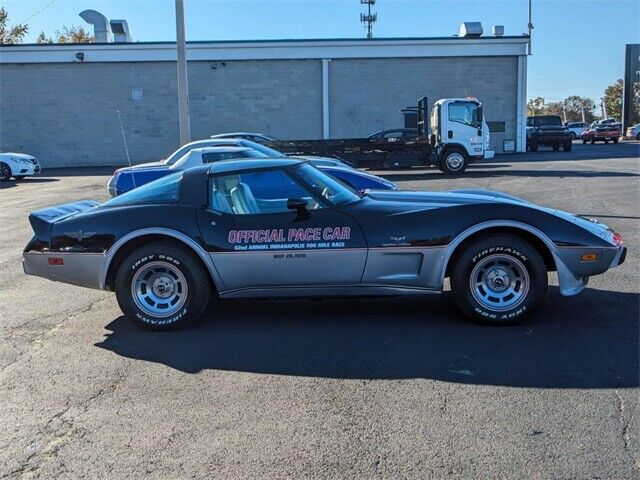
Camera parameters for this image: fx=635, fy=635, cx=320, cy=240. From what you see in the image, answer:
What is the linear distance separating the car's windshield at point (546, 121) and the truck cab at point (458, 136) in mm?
16694

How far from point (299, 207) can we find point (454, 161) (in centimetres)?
1707

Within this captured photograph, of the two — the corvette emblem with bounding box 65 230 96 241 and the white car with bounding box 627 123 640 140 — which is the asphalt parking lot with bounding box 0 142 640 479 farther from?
the white car with bounding box 627 123 640 140

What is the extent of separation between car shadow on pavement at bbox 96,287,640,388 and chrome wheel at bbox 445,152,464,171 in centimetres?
1569

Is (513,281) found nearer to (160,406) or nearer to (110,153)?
(160,406)

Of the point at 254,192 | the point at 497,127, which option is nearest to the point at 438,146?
the point at 497,127

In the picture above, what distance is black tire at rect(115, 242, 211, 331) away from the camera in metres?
5.29

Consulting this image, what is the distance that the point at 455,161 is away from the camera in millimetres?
21453

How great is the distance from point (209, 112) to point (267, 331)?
28618 millimetres

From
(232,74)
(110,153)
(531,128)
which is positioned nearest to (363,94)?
(232,74)

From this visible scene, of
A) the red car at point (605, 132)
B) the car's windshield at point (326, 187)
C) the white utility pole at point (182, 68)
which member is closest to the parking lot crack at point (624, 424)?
the car's windshield at point (326, 187)

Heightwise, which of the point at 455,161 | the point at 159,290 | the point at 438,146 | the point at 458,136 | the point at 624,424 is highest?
the point at 458,136

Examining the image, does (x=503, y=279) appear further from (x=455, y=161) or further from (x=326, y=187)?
(x=455, y=161)

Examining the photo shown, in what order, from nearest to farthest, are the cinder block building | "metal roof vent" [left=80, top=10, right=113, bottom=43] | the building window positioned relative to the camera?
the cinder block building, the building window, "metal roof vent" [left=80, top=10, right=113, bottom=43]

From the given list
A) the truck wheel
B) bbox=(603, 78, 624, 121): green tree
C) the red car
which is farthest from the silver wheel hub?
bbox=(603, 78, 624, 121): green tree
